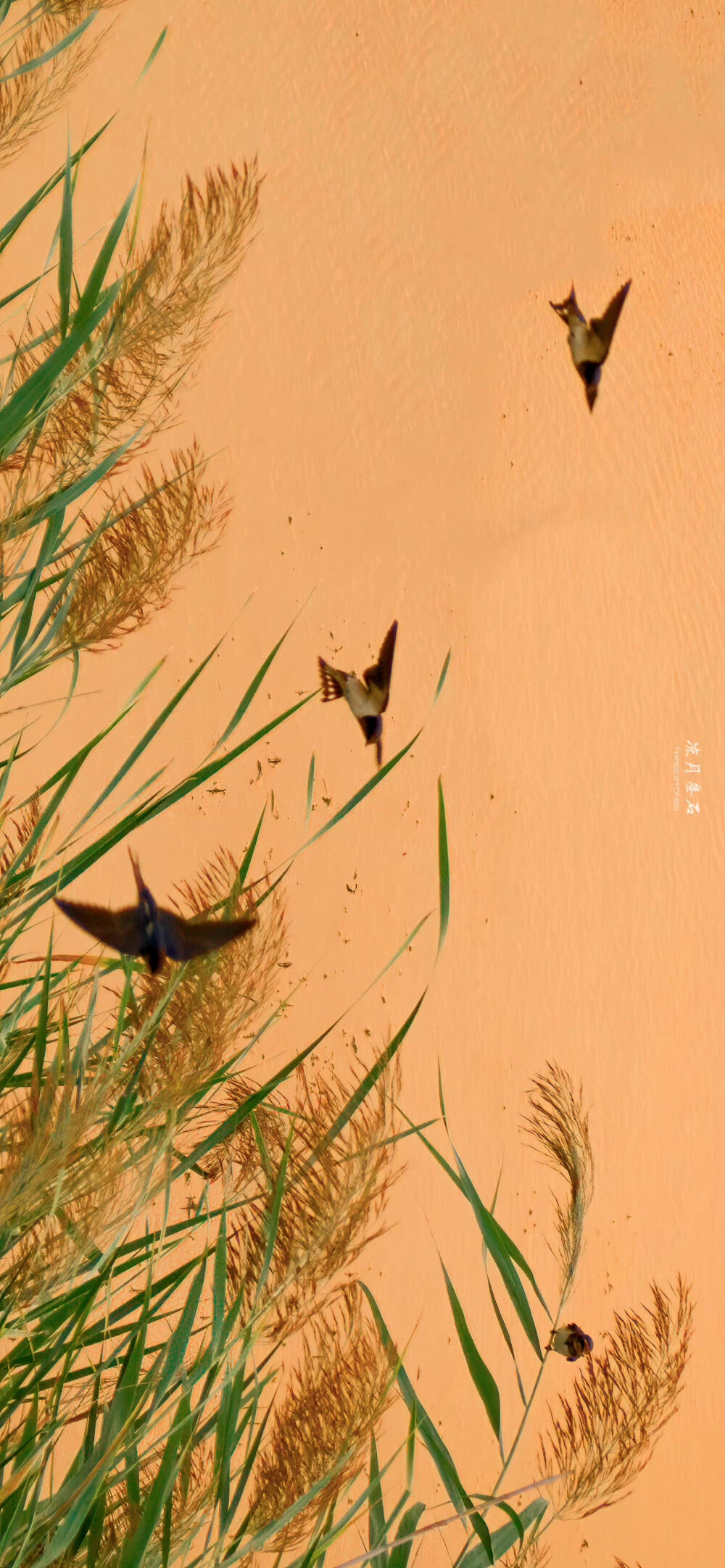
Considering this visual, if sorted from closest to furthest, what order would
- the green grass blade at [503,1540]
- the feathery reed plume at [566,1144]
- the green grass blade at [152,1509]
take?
the green grass blade at [152,1509] → the green grass blade at [503,1540] → the feathery reed plume at [566,1144]

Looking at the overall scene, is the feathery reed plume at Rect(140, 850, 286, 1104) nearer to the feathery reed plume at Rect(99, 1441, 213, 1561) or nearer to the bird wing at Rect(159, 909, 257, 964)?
the bird wing at Rect(159, 909, 257, 964)

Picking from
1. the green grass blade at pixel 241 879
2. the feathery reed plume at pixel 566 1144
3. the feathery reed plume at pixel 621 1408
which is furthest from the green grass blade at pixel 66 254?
the feathery reed plume at pixel 621 1408

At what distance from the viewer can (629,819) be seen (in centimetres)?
95

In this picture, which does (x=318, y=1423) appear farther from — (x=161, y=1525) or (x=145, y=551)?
(x=145, y=551)

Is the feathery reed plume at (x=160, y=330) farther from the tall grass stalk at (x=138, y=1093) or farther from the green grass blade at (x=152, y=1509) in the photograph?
the green grass blade at (x=152, y=1509)

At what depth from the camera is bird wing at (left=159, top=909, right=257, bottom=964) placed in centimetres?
53

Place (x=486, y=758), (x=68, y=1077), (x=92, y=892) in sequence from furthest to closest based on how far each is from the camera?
(x=486, y=758) < (x=92, y=892) < (x=68, y=1077)

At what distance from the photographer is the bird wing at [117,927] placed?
21.7 inches

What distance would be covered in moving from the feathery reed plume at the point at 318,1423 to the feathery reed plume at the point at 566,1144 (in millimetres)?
130

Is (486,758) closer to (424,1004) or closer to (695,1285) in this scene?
(424,1004)

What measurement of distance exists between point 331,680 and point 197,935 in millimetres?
355

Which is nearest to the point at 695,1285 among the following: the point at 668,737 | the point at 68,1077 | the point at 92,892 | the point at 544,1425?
the point at 544,1425

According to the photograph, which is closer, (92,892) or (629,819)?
(92,892)

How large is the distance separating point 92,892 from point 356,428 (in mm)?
409
